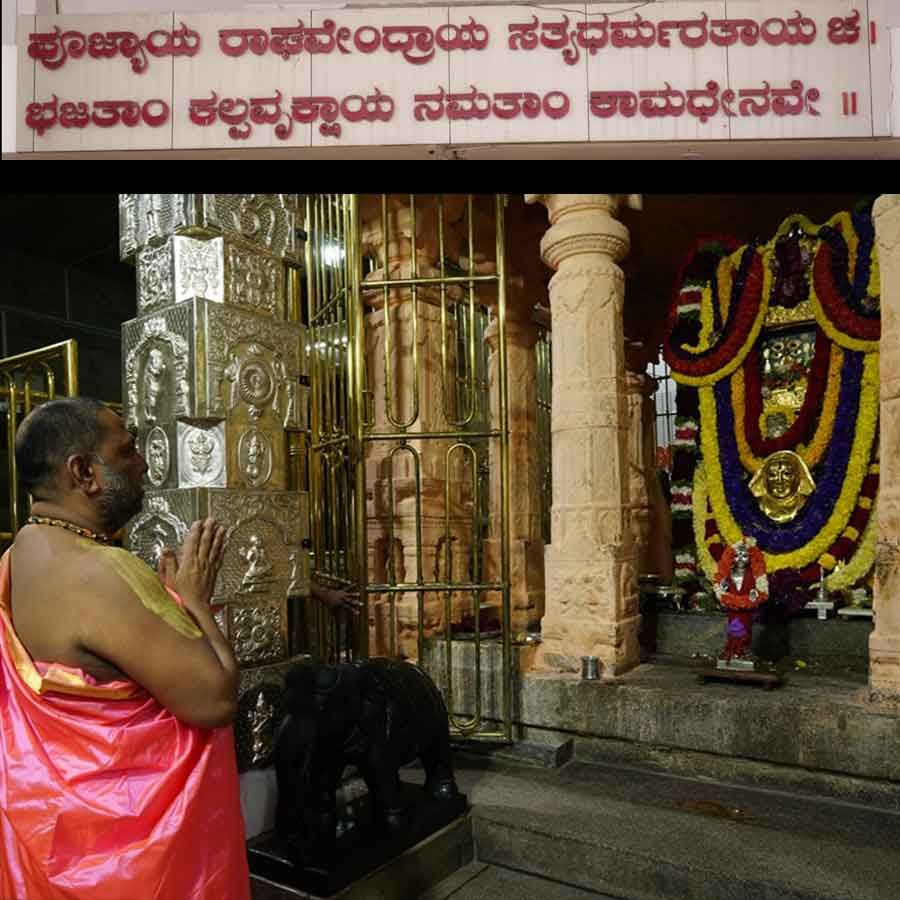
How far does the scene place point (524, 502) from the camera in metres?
7.09

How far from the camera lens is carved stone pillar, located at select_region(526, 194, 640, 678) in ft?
15.8

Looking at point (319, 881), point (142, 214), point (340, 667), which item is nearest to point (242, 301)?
point (142, 214)

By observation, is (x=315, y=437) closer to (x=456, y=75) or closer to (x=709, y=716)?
(x=709, y=716)

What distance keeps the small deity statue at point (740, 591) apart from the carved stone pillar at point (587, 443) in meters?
0.59

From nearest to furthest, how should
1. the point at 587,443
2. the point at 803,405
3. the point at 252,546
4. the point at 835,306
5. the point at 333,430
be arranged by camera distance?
the point at 252,546
the point at 333,430
the point at 587,443
the point at 835,306
the point at 803,405

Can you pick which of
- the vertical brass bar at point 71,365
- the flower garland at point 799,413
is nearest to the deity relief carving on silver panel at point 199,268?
the vertical brass bar at point 71,365

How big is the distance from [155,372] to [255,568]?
0.83 meters

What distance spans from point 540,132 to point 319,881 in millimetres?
2486

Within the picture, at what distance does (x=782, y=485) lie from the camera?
6.03 m

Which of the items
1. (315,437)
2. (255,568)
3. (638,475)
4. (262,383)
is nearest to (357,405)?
(315,437)

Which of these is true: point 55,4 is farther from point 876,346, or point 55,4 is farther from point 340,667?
point 876,346

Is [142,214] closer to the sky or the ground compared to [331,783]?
closer to the sky

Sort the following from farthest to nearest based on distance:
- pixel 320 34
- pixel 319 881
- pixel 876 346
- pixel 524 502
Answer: pixel 524 502 → pixel 876 346 → pixel 319 881 → pixel 320 34

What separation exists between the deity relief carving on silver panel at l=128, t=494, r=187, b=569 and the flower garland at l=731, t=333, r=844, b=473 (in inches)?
194
